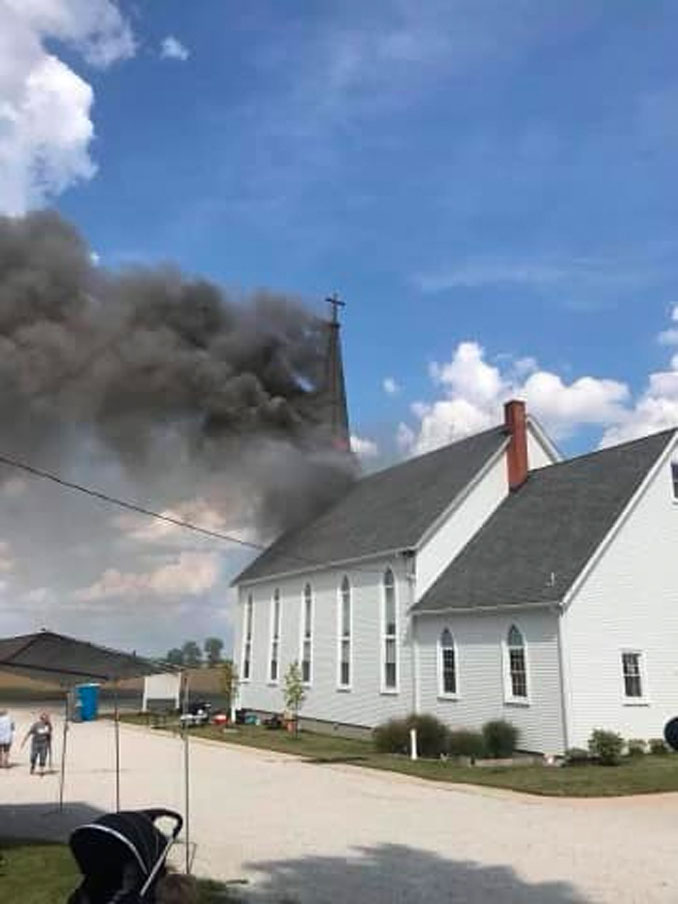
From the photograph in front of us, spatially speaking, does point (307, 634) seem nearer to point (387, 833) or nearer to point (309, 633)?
point (309, 633)

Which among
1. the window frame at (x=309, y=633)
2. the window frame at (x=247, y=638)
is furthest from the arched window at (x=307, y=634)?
the window frame at (x=247, y=638)

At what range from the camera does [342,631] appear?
32.8 m

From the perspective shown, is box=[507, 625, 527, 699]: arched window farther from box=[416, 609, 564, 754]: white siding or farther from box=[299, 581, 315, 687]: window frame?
box=[299, 581, 315, 687]: window frame

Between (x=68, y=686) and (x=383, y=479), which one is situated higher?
(x=383, y=479)

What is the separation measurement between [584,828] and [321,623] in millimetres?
22343

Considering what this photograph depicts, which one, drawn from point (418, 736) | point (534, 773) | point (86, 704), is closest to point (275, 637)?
point (86, 704)

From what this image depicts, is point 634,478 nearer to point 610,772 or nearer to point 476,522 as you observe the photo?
point 476,522

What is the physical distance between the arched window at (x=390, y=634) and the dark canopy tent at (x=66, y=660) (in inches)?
648

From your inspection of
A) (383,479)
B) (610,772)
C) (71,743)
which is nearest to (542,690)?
(610,772)

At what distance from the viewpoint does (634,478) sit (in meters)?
25.3

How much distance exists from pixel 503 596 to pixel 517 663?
72.2 inches

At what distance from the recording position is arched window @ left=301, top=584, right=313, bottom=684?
116 feet

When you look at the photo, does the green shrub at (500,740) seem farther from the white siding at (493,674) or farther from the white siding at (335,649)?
the white siding at (335,649)

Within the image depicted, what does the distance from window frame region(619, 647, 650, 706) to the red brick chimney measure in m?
8.75
